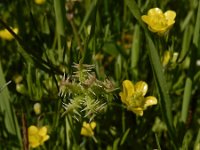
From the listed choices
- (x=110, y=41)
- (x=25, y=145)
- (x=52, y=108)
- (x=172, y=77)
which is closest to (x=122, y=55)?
(x=110, y=41)

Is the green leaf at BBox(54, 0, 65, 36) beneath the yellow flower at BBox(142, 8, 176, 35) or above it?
above

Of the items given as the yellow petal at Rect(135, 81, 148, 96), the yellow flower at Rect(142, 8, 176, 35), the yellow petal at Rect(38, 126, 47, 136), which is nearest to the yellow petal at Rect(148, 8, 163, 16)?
the yellow flower at Rect(142, 8, 176, 35)

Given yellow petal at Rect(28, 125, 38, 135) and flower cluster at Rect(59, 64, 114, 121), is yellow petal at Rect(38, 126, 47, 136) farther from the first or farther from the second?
flower cluster at Rect(59, 64, 114, 121)

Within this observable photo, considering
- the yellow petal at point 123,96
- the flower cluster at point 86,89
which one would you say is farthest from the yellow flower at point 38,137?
the flower cluster at point 86,89

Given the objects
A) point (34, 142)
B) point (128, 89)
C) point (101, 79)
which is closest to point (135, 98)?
point (128, 89)

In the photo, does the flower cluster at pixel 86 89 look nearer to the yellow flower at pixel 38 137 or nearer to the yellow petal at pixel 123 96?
the yellow petal at pixel 123 96

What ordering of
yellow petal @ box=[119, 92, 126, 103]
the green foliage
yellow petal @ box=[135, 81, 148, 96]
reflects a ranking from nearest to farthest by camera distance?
the green foliage < yellow petal @ box=[119, 92, 126, 103] < yellow petal @ box=[135, 81, 148, 96]
